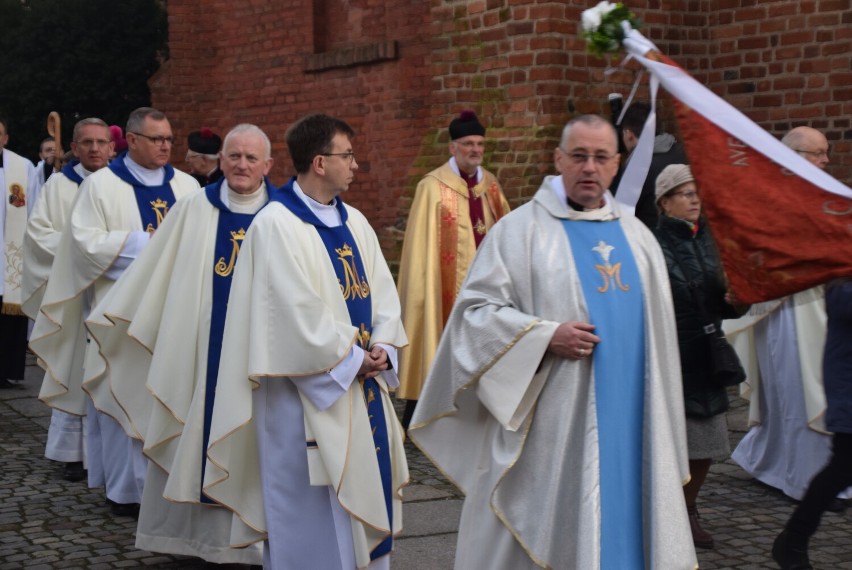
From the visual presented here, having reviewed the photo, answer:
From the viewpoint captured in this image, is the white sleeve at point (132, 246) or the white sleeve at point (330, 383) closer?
the white sleeve at point (330, 383)

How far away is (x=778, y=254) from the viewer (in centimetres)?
391

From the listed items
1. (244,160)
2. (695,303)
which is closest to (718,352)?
(695,303)

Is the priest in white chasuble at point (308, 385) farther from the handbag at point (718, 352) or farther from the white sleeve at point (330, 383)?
the handbag at point (718, 352)

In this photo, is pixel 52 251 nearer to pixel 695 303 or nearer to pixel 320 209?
pixel 320 209

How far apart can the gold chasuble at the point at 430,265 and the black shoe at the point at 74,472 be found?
201cm

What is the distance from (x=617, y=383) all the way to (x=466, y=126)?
420 centimetres

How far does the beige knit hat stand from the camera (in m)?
5.56

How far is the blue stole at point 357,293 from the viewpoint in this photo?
487cm

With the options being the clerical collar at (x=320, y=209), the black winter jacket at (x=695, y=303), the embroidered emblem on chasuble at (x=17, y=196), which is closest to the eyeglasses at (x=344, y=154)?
the clerical collar at (x=320, y=209)

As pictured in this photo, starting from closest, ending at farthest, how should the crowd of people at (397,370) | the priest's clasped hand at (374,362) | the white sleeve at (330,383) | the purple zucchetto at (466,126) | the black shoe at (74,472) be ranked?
the crowd of people at (397,370) < the white sleeve at (330,383) < the priest's clasped hand at (374,362) < the black shoe at (74,472) < the purple zucchetto at (466,126)

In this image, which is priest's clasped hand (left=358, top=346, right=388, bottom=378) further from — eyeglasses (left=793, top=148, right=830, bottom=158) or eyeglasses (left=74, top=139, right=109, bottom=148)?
eyeglasses (left=74, top=139, right=109, bottom=148)

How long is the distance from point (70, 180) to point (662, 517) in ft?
16.6

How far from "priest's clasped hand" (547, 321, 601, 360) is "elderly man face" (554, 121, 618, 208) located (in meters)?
0.49

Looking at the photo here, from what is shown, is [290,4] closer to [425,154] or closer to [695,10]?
[425,154]
